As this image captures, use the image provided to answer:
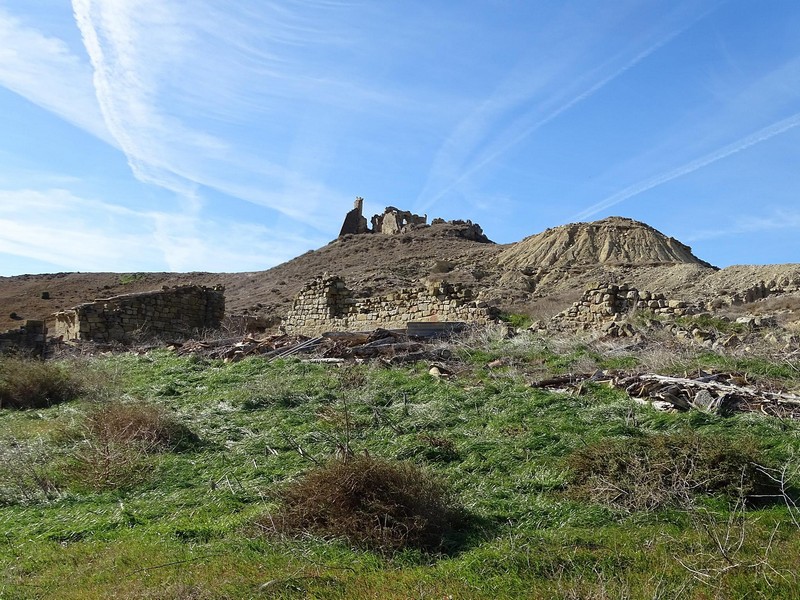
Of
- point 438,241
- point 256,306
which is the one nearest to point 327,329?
point 256,306

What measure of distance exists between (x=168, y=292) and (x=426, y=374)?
41.1 ft

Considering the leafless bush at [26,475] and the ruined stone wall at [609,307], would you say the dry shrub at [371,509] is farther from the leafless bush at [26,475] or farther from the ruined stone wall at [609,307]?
the ruined stone wall at [609,307]

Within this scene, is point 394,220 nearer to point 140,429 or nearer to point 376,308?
point 376,308

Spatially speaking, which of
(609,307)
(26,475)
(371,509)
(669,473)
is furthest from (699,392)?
(609,307)

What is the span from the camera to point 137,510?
5.92m

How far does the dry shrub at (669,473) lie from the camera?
17.5 ft

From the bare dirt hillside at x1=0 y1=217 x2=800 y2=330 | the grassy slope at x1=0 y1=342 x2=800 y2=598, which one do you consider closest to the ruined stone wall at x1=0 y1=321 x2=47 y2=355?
the grassy slope at x1=0 y1=342 x2=800 y2=598

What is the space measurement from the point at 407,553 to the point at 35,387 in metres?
9.11

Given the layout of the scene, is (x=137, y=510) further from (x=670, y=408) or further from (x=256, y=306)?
(x=256, y=306)

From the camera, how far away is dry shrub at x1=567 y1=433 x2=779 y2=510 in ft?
17.5

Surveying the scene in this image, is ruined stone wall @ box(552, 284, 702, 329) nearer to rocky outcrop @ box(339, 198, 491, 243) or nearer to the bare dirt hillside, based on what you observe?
the bare dirt hillside

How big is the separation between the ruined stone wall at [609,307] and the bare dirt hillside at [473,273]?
9.59 ft

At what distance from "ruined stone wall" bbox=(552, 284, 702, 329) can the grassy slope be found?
5.33m

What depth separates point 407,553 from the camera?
4691mm
